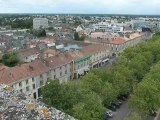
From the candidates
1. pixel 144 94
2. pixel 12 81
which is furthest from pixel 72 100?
pixel 12 81

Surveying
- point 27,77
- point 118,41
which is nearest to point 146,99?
point 27,77

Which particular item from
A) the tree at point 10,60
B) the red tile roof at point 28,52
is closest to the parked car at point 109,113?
the tree at point 10,60

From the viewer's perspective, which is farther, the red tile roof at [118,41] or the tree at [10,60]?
the red tile roof at [118,41]

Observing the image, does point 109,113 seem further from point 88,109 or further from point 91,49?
point 91,49

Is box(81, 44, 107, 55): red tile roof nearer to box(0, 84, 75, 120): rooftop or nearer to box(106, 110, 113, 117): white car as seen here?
box(106, 110, 113, 117): white car

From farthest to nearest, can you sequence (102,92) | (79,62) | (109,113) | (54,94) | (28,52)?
(28,52)
(79,62)
(109,113)
(102,92)
(54,94)

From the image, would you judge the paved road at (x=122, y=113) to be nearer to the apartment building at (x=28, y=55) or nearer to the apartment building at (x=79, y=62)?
the apartment building at (x=79, y=62)

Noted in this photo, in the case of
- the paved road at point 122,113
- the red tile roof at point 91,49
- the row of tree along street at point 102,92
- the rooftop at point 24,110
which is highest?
the rooftop at point 24,110
